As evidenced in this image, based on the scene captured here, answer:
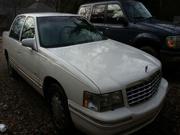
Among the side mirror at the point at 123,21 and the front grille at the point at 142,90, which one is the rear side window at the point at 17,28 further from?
the front grille at the point at 142,90

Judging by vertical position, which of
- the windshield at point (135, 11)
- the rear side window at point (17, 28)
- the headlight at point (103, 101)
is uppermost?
the windshield at point (135, 11)

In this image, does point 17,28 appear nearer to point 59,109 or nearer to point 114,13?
point 114,13

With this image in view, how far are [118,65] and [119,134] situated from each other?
956 mm

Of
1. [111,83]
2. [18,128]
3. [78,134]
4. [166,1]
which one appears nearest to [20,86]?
[18,128]

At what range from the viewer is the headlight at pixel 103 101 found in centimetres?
294

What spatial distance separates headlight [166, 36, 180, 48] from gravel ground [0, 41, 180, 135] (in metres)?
0.87

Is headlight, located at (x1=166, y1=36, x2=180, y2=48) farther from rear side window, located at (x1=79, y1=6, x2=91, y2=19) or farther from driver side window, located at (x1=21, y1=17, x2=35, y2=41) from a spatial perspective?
rear side window, located at (x1=79, y1=6, x2=91, y2=19)

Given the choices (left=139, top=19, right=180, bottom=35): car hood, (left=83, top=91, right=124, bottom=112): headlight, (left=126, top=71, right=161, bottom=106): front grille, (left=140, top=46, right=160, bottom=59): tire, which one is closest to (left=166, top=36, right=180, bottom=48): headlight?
(left=139, top=19, right=180, bottom=35): car hood

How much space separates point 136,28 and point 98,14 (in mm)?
1817

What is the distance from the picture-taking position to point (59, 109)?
3.63 metres

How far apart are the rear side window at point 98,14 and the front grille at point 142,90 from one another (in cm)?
442

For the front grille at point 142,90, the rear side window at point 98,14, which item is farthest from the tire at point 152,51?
the front grille at point 142,90

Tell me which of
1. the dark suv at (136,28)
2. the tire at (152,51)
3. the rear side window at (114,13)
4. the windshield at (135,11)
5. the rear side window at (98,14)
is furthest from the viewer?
the rear side window at (98,14)

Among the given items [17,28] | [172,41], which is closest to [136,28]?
[172,41]
